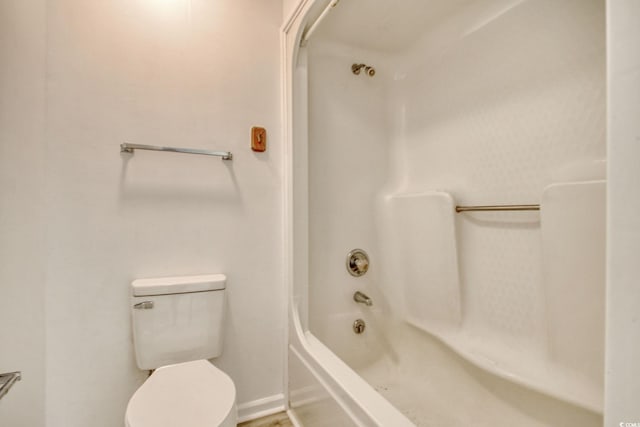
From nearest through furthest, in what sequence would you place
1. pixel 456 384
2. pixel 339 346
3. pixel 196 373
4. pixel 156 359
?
pixel 196 373 → pixel 156 359 → pixel 456 384 → pixel 339 346

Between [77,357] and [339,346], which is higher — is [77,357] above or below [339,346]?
above

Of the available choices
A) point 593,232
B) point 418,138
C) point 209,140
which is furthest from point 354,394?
point 418,138

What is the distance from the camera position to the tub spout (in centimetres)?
165

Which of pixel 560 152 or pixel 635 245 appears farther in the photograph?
pixel 560 152

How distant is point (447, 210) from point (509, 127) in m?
0.46

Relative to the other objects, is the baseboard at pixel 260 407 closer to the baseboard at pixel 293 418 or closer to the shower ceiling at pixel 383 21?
the baseboard at pixel 293 418

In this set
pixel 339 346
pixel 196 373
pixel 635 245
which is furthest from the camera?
pixel 339 346

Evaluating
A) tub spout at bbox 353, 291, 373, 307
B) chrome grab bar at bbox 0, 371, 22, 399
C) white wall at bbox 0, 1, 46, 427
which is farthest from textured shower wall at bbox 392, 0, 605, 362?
white wall at bbox 0, 1, 46, 427

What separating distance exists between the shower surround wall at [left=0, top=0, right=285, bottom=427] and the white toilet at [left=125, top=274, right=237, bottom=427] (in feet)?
0.41

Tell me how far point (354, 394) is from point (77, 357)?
1.15 metres

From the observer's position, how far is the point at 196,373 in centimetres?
108

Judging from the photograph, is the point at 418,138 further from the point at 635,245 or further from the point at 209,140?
the point at 635,245

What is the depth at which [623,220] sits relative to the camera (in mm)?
379

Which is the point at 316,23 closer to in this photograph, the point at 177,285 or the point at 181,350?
the point at 177,285
